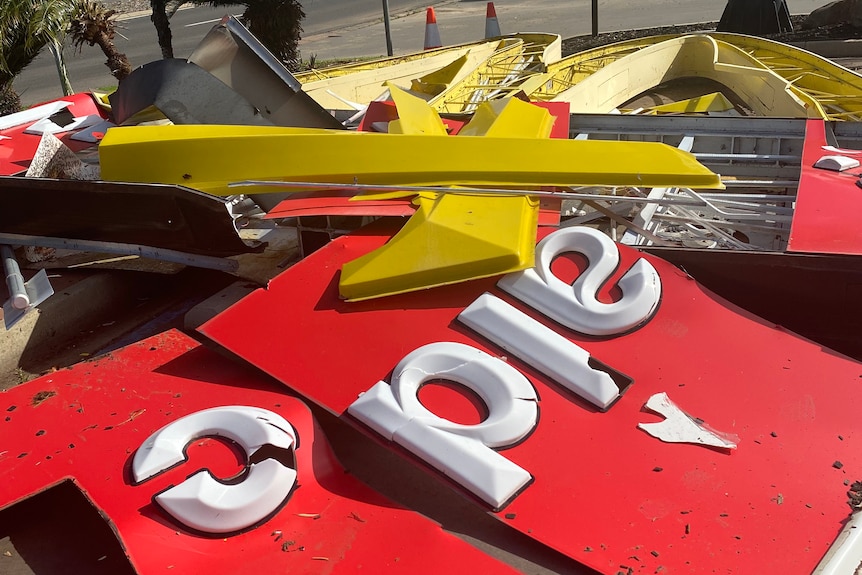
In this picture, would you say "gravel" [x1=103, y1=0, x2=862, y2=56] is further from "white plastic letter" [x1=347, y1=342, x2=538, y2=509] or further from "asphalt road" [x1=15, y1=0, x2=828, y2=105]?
"white plastic letter" [x1=347, y1=342, x2=538, y2=509]

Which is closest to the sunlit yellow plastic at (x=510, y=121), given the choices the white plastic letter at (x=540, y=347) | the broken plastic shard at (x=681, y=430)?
the white plastic letter at (x=540, y=347)

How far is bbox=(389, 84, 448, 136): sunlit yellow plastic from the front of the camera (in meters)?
4.26

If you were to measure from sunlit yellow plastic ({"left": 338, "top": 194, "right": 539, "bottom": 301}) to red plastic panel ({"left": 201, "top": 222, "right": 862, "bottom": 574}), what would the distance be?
71 mm

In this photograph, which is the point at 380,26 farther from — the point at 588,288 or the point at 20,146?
the point at 588,288

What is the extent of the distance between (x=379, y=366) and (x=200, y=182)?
1554mm

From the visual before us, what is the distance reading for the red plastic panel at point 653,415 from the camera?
2285 mm

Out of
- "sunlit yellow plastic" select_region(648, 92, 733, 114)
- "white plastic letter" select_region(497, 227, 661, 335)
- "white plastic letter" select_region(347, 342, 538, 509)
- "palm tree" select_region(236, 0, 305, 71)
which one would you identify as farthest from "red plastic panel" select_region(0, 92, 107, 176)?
"palm tree" select_region(236, 0, 305, 71)

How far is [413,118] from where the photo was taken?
14.3 feet

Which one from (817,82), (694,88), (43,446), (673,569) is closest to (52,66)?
(694,88)

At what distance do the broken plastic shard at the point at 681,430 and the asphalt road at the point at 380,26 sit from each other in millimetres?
14503

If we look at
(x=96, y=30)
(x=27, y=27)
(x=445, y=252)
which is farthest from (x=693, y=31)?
(x=445, y=252)

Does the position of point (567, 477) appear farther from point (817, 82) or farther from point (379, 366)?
point (817, 82)

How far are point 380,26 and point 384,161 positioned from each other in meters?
18.3

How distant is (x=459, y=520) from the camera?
2.56 m
